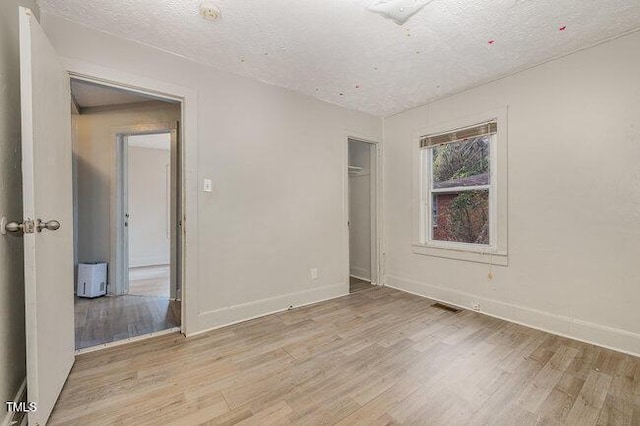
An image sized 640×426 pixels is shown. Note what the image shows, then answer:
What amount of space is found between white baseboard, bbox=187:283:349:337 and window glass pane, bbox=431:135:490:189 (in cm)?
186

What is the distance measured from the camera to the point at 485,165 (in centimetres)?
300

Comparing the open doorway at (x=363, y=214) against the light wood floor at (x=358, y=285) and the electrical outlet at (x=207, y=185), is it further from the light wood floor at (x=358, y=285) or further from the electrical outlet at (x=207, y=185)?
the electrical outlet at (x=207, y=185)

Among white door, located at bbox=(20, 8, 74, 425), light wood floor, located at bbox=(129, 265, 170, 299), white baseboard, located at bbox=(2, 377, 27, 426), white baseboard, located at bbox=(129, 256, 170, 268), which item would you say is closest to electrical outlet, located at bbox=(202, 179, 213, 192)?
white door, located at bbox=(20, 8, 74, 425)

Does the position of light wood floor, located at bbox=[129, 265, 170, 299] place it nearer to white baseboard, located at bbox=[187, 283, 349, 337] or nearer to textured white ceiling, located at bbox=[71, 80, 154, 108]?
white baseboard, located at bbox=[187, 283, 349, 337]

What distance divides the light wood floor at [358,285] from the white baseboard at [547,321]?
28.8 inches

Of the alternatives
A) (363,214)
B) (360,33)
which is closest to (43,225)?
(360,33)

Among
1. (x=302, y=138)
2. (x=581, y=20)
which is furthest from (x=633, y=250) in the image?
(x=302, y=138)

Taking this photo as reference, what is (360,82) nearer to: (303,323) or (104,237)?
(303,323)

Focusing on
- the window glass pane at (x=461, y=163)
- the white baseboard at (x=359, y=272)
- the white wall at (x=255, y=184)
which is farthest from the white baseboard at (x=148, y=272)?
the window glass pane at (x=461, y=163)

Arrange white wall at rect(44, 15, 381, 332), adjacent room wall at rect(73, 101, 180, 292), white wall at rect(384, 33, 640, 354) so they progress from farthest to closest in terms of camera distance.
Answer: adjacent room wall at rect(73, 101, 180, 292) < white wall at rect(44, 15, 381, 332) < white wall at rect(384, 33, 640, 354)

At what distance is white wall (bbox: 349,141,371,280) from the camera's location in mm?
4207

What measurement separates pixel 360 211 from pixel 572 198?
2563 mm

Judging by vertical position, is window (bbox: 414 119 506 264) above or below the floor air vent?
above

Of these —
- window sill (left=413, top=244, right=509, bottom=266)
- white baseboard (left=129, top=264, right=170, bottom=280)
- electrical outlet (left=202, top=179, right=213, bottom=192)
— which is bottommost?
white baseboard (left=129, top=264, right=170, bottom=280)
